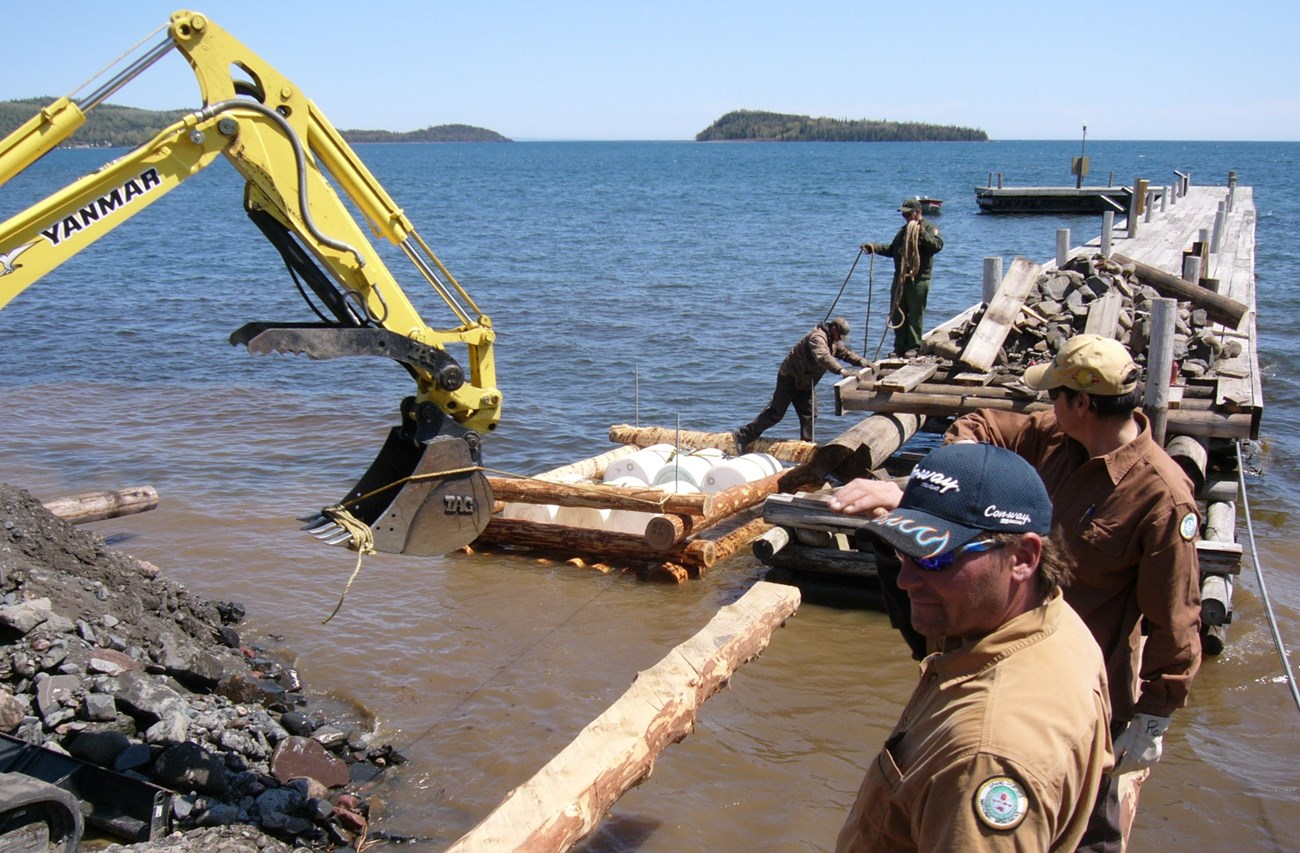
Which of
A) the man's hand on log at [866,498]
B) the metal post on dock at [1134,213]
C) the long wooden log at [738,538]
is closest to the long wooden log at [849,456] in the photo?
the long wooden log at [738,538]

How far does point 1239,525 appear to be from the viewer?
1163 centimetres

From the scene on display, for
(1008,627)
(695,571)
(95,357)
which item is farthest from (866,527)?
(95,357)

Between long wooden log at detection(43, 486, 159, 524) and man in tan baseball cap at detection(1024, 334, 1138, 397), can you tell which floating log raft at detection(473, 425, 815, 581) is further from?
man in tan baseball cap at detection(1024, 334, 1138, 397)

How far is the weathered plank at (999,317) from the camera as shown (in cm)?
1067

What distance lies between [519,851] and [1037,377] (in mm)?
2903

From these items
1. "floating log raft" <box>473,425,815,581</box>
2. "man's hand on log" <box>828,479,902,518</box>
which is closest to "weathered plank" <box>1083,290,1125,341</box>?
"floating log raft" <box>473,425,815,581</box>

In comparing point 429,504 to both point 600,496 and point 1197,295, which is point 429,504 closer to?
point 600,496

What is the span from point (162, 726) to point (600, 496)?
4.86 metres

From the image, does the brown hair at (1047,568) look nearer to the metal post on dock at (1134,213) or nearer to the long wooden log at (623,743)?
the long wooden log at (623,743)

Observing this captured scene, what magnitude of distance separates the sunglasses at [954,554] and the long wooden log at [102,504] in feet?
31.7

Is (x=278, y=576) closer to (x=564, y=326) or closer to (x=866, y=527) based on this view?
(x=866, y=527)

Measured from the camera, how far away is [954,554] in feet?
7.65

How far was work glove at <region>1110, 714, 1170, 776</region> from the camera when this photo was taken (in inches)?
152

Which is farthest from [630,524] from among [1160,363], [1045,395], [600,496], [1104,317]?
[1104,317]
